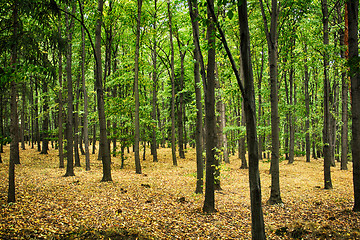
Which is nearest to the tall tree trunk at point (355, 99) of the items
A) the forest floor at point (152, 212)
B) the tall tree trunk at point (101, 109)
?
the forest floor at point (152, 212)

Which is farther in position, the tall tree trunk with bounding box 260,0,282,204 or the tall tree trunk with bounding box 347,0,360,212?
the tall tree trunk with bounding box 260,0,282,204

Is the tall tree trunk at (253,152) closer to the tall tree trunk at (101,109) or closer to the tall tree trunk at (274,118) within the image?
the tall tree trunk at (274,118)

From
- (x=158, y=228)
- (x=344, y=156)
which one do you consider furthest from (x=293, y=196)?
(x=344, y=156)

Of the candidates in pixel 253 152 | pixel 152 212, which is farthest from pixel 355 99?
pixel 152 212

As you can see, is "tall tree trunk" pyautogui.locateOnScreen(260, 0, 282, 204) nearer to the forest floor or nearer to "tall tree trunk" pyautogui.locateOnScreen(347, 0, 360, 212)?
the forest floor

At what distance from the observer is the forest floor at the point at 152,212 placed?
5.47 meters

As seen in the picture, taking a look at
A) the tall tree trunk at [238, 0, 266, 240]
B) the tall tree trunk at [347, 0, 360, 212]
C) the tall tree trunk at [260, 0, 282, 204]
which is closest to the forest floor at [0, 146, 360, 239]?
the tall tree trunk at [260, 0, 282, 204]

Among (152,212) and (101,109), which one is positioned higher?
(101,109)

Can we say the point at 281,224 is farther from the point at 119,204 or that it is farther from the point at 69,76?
the point at 69,76

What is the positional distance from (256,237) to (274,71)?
6.43 metres

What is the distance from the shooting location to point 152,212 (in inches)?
284

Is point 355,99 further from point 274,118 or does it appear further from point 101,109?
point 101,109

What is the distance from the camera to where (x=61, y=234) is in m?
5.16

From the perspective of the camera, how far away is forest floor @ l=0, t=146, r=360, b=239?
547 cm
